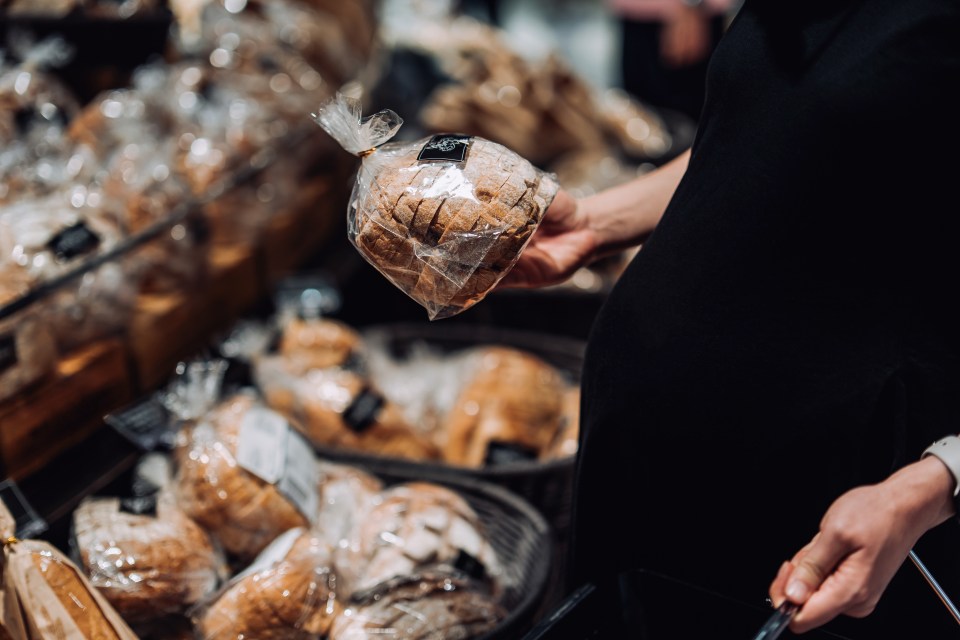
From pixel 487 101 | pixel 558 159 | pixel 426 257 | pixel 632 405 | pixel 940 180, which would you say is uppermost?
pixel 940 180

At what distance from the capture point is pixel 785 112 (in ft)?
2.90

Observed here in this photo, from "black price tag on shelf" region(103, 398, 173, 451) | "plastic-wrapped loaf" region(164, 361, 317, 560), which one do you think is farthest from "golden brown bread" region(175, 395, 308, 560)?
"black price tag on shelf" region(103, 398, 173, 451)

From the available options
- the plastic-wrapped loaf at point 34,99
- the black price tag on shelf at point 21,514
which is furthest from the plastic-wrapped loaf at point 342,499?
the plastic-wrapped loaf at point 34,99

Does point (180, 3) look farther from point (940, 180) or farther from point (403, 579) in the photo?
point (940, 180)

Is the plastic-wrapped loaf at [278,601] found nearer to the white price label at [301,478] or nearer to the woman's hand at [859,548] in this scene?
the white price label at [301,478]

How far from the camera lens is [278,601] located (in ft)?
3.86

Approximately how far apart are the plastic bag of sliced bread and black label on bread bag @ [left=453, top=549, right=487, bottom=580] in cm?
46

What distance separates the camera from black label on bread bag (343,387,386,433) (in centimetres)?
179

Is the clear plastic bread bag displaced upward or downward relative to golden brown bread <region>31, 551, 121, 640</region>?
downward

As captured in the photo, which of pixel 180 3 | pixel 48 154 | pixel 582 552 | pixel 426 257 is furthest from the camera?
pixel 180 3

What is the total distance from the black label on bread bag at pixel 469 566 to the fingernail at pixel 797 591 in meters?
0.63

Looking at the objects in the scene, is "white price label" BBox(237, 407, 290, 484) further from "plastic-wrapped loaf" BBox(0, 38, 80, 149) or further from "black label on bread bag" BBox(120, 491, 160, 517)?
"plastic-wrapped loaf" BBox(0, 38, 80, 149)

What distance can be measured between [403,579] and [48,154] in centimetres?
120

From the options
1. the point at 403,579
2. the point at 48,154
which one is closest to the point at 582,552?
the point at 403,579
